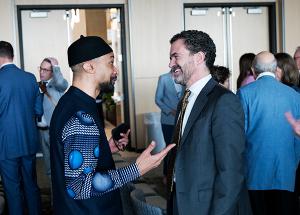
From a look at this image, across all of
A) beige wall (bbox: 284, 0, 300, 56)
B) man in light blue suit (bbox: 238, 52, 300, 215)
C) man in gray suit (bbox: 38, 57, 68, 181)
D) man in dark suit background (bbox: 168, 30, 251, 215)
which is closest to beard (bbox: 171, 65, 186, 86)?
man in dark suit background (bbox: 168, 30, 251, 215)

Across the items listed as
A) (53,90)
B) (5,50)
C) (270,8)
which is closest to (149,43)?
(270,8)

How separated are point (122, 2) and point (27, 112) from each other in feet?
14.5

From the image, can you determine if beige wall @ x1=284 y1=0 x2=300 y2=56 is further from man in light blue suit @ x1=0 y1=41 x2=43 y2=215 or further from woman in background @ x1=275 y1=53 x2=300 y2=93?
man in light blue suit @ x1=0 y1=41 x2=43 y2=215

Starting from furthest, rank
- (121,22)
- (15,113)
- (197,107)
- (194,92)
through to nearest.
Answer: (121,22)
(15,113)
(194,92)
(197,107)

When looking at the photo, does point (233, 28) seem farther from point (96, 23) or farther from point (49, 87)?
point (96, 23)

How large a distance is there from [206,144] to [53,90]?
370 centimetres

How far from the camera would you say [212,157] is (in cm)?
220

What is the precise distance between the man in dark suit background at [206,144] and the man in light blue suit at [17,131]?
261cm

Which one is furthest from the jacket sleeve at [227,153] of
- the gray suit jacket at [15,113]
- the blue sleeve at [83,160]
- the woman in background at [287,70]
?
the gray suit jacket at [15,113]

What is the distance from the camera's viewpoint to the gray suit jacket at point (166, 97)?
6.04 meters

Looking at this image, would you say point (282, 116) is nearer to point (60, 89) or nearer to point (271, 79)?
point (271, 79)

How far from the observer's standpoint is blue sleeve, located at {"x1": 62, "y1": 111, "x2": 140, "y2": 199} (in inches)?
76.7

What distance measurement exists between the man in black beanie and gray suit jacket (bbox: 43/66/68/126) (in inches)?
133

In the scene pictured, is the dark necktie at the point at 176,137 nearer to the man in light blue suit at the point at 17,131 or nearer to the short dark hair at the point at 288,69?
the short dark hair at the point at 288,69
